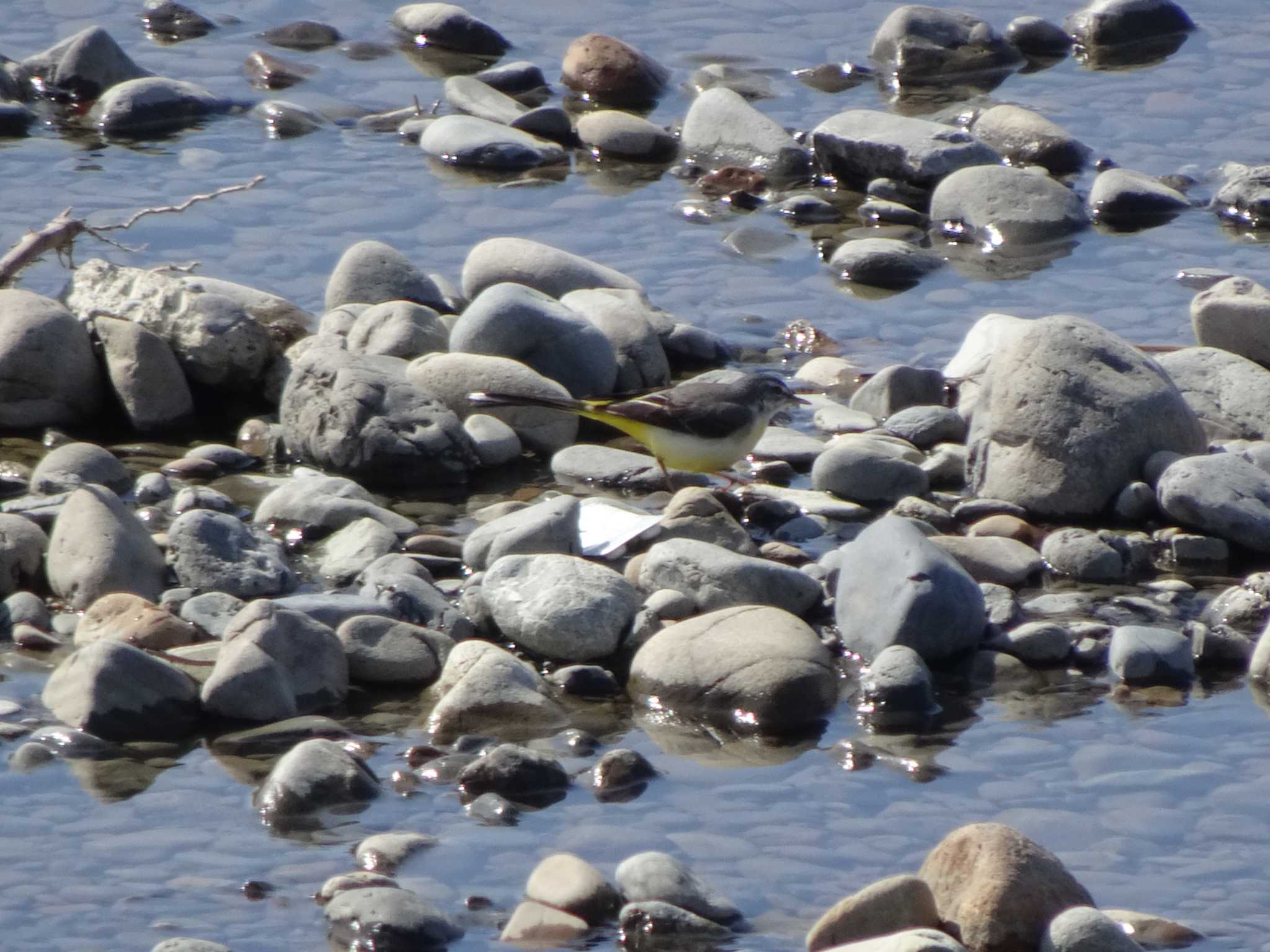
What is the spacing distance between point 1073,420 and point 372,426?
3.41 meters

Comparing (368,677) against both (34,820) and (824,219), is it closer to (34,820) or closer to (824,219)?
(34,820)

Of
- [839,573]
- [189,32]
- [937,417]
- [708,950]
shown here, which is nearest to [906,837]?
[708,950]

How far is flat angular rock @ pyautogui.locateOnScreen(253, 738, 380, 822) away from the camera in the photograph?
676 centimetres

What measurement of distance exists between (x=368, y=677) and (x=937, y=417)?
3.87 m

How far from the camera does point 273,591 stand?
8.54 metres

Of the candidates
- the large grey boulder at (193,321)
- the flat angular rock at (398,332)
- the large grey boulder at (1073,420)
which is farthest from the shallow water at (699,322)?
the large grey boulder at (1073,420)

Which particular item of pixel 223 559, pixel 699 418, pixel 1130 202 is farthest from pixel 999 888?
pixel 1130 202

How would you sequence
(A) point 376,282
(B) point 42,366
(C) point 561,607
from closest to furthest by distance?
(C) point 561,607
(B) point 42,366
(A) point 376,282

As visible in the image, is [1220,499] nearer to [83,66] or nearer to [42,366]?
[42,366]

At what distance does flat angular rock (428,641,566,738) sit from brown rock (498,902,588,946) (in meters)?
1.42

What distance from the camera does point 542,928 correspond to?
602 centimetres

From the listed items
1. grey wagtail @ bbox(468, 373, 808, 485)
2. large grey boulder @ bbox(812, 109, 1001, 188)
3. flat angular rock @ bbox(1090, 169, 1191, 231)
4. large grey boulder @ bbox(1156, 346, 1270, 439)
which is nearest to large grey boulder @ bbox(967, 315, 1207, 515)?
large grey boulder @ bbox(1156, 346, 1270, 439)

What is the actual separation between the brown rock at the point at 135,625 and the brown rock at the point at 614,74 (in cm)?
959

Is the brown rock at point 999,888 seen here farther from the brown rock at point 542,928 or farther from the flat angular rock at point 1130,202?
the flat angular rock at point 1130,202
